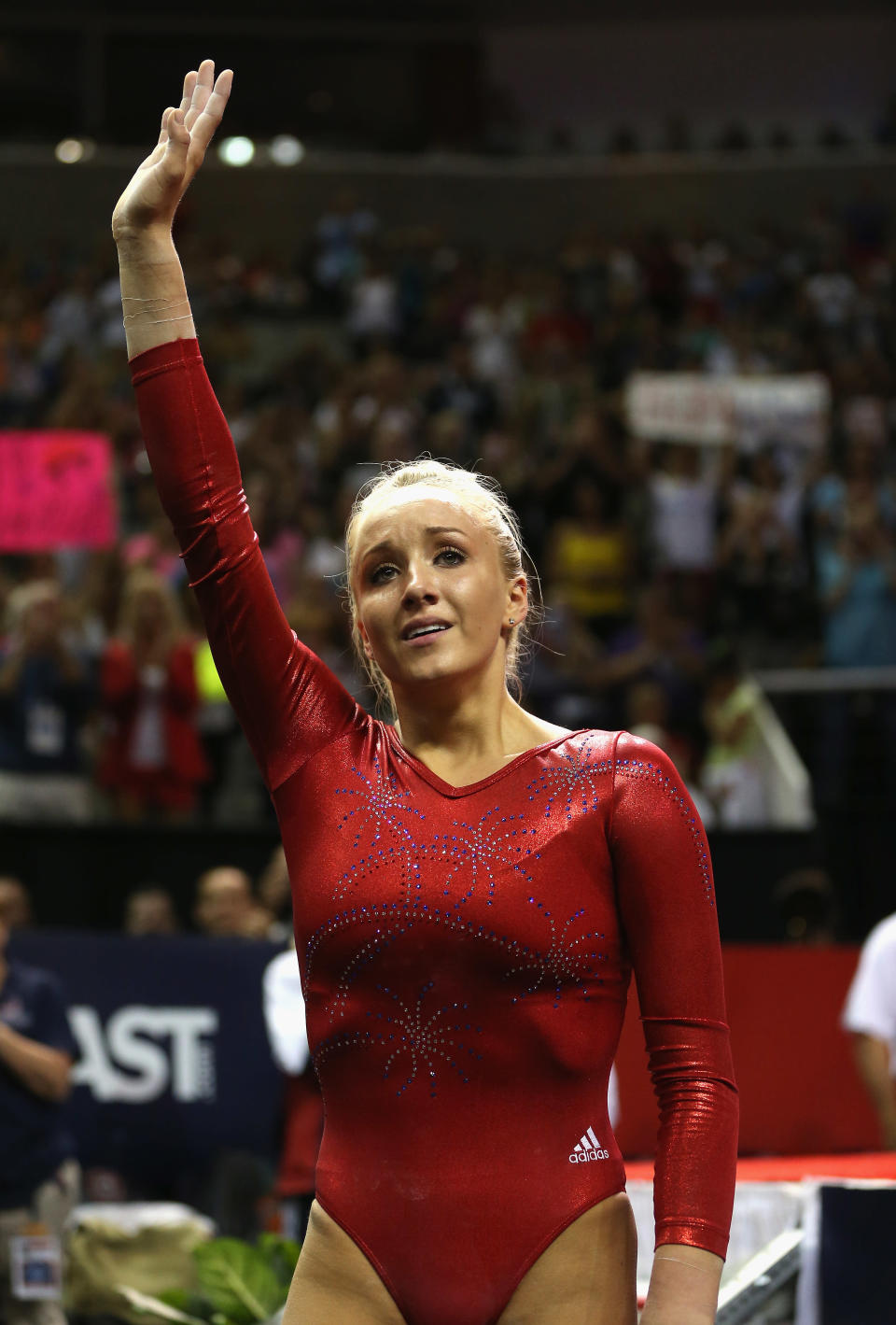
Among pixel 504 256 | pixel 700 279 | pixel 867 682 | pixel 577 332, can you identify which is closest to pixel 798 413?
pixel 867 682

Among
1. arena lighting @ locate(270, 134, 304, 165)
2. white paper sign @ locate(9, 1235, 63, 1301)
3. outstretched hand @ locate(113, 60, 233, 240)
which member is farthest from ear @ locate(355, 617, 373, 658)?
arena lighting @ locate(270, 134, 304, 165)

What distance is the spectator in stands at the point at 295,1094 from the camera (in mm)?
5047

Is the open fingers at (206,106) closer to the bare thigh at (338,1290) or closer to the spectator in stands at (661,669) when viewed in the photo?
the bare thigh at (338,1290)

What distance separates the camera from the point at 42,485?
8.68m

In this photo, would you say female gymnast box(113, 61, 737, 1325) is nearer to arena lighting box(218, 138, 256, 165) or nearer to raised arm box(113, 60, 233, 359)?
raised arm box(113, 60, 233, 359)

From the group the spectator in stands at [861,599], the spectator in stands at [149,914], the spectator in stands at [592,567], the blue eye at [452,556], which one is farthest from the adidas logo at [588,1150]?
the spectator in stands at [592,567]

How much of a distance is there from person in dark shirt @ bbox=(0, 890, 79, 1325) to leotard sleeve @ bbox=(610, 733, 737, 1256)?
3.73 m

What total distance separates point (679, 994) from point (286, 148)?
18302 mm

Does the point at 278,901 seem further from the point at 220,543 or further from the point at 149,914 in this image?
the point at 220,543

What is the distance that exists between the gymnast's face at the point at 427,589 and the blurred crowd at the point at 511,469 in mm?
4074

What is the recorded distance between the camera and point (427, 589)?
1.86 metres

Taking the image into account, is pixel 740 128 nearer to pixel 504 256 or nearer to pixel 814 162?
pixel 814 162

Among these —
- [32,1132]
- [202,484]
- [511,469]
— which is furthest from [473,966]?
[511,469]

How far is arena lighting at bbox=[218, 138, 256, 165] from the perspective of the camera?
18.3m
